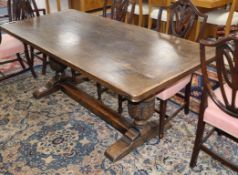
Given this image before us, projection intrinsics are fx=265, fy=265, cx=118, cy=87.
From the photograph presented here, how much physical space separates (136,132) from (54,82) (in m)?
1.12

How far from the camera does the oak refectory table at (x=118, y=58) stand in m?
1.37

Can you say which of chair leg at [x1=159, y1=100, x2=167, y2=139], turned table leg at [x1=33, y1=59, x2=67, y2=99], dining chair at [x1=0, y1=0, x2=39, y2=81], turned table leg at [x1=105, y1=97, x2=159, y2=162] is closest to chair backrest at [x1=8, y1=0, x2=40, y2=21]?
dining chair at [x1=0, y1=0, x2=39, y2=81]

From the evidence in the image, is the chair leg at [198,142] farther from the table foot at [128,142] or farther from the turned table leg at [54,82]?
the turned table leg at [54,82]

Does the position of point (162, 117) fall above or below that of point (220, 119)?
below

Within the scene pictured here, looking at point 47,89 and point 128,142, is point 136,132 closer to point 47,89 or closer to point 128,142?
point 128,142

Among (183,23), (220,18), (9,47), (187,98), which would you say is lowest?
(187,98)

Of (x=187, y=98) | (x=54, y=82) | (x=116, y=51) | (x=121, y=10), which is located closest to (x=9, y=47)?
(x=54, y=82)

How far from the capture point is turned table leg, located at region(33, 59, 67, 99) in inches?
101

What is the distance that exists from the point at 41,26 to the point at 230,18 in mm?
1984

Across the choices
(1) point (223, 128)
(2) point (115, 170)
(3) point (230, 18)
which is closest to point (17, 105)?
(2) point (115, 170)

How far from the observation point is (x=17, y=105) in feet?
8.11

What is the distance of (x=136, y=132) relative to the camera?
75.6 inches

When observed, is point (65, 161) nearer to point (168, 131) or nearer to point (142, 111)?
point (142, 111)

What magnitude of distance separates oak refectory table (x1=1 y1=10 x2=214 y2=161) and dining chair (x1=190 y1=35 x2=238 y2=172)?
17cm
